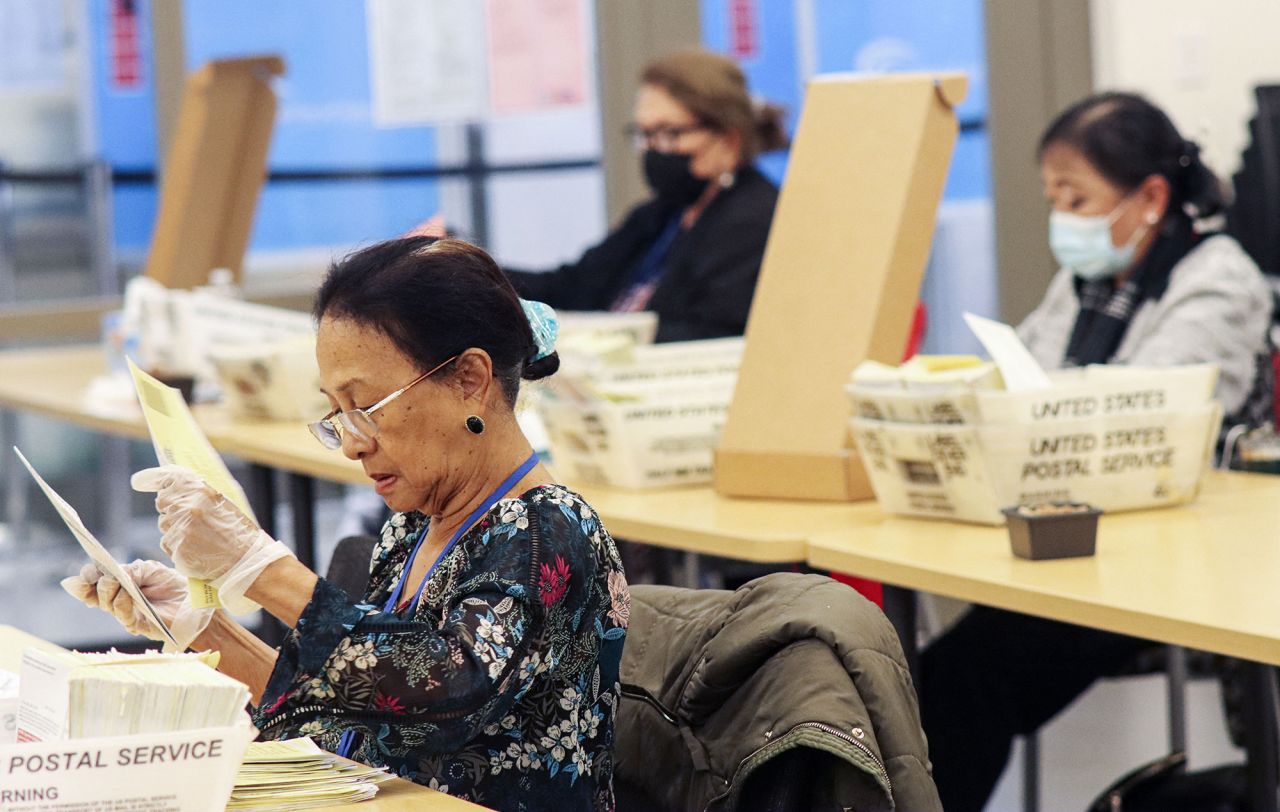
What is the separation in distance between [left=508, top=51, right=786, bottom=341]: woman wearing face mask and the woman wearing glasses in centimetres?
238

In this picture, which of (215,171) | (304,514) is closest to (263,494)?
(304,514)

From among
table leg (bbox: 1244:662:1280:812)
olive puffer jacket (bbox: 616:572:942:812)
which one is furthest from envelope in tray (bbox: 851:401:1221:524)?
olive puffer jacket (bbox: 616:572:942:812)

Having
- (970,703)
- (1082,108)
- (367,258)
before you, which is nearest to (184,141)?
(1082,108)

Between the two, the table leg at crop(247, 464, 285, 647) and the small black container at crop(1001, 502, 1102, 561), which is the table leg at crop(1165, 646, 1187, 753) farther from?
the table leg at crop(247, 464, 285, 647)

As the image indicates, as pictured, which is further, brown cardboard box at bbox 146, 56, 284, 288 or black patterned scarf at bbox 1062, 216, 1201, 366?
brown cardboard box at bbox 146, 56, 284, 288

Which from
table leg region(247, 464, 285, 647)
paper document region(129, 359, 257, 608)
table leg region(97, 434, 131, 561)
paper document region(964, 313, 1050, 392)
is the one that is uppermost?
paper document region(129, 359, 257, 608)

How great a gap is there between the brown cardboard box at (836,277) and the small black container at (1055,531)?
0.52 metres

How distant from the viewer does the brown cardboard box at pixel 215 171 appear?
5.01 m

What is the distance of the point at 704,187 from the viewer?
423cm

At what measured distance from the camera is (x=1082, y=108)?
321 centimetres

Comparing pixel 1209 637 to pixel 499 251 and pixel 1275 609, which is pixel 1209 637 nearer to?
pixel 1275 609

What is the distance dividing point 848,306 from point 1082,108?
799mm

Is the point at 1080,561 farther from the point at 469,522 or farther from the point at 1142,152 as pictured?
the point at 1142,152

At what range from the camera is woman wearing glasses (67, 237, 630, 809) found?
1362 mm
